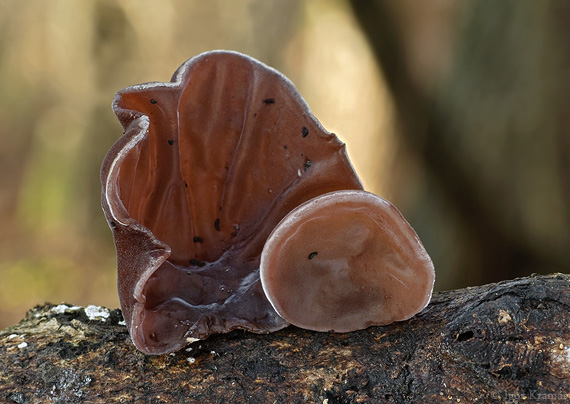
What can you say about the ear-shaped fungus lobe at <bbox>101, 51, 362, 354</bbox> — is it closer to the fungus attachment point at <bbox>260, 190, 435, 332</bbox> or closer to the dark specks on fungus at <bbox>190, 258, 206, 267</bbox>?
the dark specks on fungus at <bbox>190, 258, 206, 267</bbox>

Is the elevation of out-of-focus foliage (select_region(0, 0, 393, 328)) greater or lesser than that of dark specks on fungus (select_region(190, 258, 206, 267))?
greater

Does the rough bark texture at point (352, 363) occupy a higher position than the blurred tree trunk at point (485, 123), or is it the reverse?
the blurred tree trunk at point (485, 123)

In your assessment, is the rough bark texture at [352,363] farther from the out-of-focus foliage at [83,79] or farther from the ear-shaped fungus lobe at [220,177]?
the out-of-focus foliage at [83,79]

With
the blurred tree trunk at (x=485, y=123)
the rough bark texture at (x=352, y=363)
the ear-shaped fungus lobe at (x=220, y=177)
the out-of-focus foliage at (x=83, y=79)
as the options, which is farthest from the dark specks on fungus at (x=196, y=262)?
the blurred tree trunk at (x=485, y=123)

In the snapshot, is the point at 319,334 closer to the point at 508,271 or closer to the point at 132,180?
the point at 132,180

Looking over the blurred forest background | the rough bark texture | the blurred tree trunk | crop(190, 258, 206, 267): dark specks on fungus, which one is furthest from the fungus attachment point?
the blurred tree trunk

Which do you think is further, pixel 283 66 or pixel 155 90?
pixel 283 66

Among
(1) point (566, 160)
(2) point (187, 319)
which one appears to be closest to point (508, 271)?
(1) point (566, 160)
